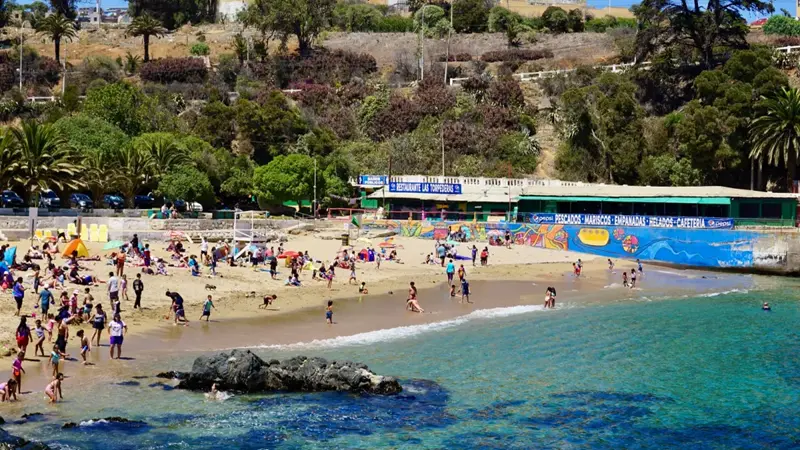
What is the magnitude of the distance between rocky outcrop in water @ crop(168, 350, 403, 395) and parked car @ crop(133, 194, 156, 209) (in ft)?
131

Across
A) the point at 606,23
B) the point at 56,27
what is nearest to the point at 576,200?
the point at 606,23

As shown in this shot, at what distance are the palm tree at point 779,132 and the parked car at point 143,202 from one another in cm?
3968

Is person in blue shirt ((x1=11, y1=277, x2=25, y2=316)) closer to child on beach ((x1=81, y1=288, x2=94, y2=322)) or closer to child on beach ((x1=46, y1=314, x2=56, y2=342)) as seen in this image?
child on beach ((x1=46, y1=314, x2=56, y2=342))

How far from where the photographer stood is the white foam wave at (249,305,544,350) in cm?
2813

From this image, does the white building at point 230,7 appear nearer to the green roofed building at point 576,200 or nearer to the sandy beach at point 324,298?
the green roofed building at point 576,200

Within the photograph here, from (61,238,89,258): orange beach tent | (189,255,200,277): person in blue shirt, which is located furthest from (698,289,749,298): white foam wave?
(61,238,89,258): orange beach tent

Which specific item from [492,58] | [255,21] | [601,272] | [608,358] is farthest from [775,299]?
[255,21]

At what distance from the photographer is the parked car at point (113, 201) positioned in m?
59.9

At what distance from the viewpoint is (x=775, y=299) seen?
4131 cm

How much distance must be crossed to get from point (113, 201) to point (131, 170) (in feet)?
18.7

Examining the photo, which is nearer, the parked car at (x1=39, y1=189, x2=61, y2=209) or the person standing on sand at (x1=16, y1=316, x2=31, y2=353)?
the person standing on sand at (x1=16, y1=316, x2=31, y2=353)

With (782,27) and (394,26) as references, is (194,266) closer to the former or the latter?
(782,27)

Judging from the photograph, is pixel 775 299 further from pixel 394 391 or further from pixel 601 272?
pixel 394 391

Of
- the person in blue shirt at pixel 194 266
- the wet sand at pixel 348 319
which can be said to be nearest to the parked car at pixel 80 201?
the person in blue shirt at pixel 194 266
